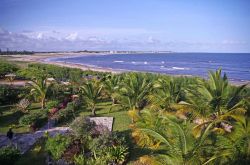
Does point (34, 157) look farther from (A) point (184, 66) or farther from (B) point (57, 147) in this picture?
(A) point (184, 66)

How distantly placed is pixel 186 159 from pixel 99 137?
16.7 ft

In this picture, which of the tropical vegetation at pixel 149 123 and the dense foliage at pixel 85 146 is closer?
the tropical vegetation at pixel 149 123

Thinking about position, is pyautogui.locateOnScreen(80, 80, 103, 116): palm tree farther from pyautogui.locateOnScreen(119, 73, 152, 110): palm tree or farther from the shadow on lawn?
the shadow on lawn

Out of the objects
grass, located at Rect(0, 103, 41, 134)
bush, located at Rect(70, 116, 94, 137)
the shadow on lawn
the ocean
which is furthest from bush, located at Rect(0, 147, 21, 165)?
the ocean

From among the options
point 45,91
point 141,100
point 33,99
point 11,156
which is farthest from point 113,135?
point 33,99

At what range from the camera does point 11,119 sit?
1939cm

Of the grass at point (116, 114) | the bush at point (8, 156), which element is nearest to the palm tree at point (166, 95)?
the grass at point (116, 114)

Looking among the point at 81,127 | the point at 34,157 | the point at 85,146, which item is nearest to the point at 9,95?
the point at 34,157

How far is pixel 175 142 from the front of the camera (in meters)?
8.05

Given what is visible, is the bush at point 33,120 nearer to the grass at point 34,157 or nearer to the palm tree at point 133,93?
the grass at point 34,157

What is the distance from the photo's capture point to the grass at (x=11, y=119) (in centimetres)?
1716

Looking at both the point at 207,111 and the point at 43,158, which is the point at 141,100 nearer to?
the point at 207,111

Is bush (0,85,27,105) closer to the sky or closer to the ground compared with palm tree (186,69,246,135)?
closer to the ground

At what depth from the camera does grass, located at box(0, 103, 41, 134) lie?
1716cm
